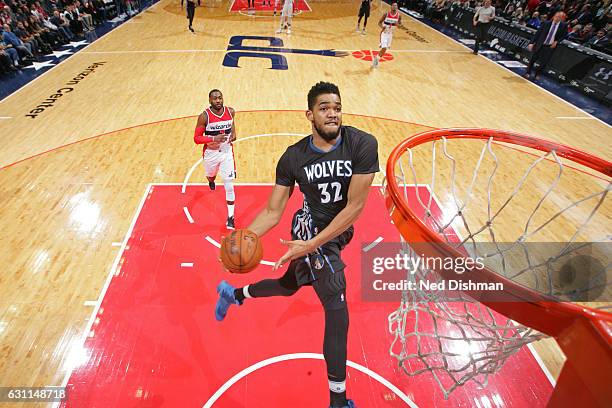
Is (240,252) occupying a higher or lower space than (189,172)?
higher

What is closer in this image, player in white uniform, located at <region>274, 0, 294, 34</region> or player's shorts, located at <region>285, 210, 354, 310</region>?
player's shorts, located at <region>285, 210, 354, 310</region>

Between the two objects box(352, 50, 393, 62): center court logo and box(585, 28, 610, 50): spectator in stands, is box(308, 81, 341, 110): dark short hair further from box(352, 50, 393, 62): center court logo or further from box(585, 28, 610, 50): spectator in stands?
box(585, 28, 610, 50): spectator in stands

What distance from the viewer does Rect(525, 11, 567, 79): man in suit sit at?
1102cm

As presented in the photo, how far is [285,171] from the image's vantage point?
3229 mm

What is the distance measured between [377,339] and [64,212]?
496 cm

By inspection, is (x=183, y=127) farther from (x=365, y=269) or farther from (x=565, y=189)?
(x=565, y=189)

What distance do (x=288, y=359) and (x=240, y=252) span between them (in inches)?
59.9

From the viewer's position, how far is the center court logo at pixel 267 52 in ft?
41.7

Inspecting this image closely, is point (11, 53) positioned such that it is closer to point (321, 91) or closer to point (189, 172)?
point (189, 172)

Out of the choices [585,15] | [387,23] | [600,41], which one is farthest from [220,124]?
[585,15]

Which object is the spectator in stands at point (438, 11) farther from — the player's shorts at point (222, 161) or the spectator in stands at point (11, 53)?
the player's shorts at point (222, 161)

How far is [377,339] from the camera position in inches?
161

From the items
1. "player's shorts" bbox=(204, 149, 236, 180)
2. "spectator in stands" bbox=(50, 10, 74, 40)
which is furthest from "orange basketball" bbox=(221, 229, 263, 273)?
"spectator in stands" bbox=(50, 10, 74, 40)

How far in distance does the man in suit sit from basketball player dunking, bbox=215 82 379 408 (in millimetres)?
11259
